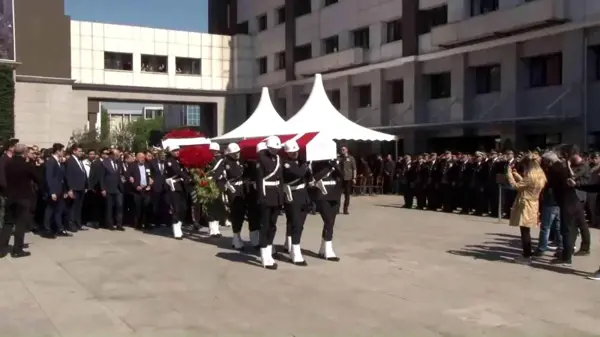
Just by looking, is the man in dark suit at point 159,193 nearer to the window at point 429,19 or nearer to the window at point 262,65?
the window at point 429,19

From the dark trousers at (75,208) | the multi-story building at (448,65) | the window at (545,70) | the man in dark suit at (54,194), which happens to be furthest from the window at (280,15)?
the man in dark suit at (54,194)

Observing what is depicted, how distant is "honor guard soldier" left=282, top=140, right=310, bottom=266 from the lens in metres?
11.1

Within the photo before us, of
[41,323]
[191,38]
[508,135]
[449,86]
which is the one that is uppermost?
[191,38]

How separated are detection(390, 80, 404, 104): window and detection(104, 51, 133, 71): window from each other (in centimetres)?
1895

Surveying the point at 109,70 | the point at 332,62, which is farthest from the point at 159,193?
the point at 109,70

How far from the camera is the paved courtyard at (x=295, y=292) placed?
7430 mm

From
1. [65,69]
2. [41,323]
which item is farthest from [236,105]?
[41,323]

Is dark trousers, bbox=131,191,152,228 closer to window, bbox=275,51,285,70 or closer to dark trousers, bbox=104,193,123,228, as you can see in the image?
dark trousers, bbox=104,193,123,228

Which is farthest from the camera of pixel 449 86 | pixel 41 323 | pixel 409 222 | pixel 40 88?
pixel 40 88

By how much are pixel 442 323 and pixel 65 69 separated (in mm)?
39312

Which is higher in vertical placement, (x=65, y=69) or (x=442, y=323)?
(x=65, y=69)

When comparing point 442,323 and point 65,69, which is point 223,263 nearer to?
point 442,323

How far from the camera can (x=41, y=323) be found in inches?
297

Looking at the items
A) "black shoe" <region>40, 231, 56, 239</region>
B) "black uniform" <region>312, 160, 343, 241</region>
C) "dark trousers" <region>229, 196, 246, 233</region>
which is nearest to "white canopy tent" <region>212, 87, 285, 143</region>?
"black shoe" <region>40, 231, 56, 239</region>
